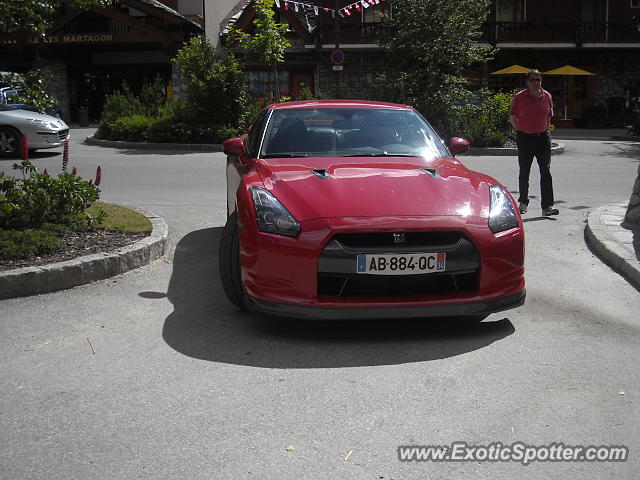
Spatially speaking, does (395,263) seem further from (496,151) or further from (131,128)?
(131,128)

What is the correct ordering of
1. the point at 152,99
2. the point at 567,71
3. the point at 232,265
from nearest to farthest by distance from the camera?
→ 1. the point at 232,265
2. the point at 152,99
3. the point at 567,71

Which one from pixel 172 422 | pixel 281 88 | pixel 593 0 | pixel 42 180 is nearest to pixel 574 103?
pixel 593 0

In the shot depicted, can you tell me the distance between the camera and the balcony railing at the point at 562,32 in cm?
3484

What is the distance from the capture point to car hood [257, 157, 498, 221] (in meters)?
4.45

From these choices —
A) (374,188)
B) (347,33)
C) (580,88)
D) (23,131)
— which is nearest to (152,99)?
(23,131)

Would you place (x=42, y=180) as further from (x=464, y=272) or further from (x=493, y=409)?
(x=493, y=409)

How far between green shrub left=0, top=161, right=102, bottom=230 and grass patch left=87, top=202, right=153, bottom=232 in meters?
0.23

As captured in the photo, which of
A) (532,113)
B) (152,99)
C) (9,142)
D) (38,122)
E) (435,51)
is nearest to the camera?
(532,113)

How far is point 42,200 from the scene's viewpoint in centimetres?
675

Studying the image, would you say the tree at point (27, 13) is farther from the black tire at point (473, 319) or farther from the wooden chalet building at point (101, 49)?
the wooden chalet building at point (101, 49)

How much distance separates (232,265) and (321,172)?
0.85 m

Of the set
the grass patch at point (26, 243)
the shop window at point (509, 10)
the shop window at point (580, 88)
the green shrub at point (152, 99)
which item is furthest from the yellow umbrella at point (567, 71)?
the grass patch at point (26, 243)

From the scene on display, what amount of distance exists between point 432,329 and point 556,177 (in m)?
9.54

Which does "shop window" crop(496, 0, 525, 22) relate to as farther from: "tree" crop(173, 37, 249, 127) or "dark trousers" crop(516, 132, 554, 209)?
"dark trousers" crop(516, 132, 554, 209)
